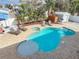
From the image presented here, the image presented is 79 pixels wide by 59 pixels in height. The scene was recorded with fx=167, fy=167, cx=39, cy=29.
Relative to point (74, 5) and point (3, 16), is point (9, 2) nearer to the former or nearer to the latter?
point (3, 16)

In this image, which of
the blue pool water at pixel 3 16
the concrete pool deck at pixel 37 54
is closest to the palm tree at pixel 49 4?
the blue pool water at pixel 3 16

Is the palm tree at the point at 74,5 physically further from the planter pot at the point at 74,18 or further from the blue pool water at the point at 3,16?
the blue pool water at the point at 3,16

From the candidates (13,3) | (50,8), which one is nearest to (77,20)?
(50,8)

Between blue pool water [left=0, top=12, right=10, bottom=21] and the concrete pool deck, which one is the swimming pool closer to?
blue pool water [left=0, top=12, right=10, bottom=21]

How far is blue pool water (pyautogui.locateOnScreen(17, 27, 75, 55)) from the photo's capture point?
47.4ft

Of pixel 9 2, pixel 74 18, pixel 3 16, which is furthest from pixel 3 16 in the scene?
pixel 74 18

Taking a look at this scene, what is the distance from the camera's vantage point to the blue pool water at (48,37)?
14438mm

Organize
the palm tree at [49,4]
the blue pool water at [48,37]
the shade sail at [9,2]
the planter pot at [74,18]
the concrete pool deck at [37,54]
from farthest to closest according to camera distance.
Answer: the shade sail at [9,2], the planter pot at [74,18], the palm tree at [49,4], the blue pool water at [48,37], the concrete pool deck at [37,54]

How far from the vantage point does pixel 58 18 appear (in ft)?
74.8

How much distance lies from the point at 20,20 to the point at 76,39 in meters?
7.26

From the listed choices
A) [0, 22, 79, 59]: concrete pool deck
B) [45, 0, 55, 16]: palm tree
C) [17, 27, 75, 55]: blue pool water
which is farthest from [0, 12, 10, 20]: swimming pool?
[45, 0, 55, 16]: palm tree

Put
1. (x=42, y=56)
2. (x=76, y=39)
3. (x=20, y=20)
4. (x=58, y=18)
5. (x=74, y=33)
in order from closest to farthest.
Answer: (x=42, y=56) → (x=76, y=39) → (x=74, y=33) → (x=20, y=20) → (x=58, y=18)

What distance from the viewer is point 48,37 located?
1778 centimetres

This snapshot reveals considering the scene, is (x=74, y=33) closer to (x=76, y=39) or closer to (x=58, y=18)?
Result: (x=76, y=39)
